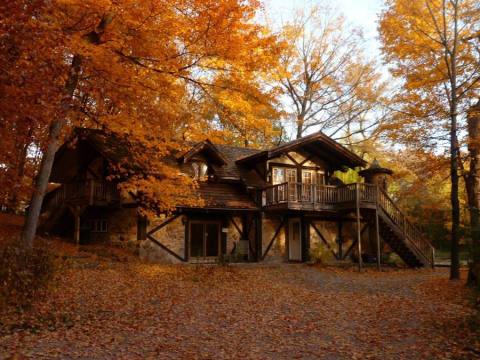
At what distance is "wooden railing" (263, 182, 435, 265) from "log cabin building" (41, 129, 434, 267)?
5 centimetres

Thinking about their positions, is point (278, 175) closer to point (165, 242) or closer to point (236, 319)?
point (165, 242)

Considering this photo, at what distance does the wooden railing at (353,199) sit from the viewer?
20.6 meters

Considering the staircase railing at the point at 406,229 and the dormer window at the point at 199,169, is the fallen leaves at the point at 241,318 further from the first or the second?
the dormer window at the point at 199,169

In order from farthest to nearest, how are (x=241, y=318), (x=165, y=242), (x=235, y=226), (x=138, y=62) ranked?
(x=235, y=226) < (x=165, y=242) < (x=138, y=62) < (x=241, y=318)

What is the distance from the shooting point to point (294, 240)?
23375 millimetres

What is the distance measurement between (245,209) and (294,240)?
3876 mm

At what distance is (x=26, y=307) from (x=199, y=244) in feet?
41.8

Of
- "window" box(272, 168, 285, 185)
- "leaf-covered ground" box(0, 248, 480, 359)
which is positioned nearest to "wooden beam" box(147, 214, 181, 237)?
"leaf-covered ground" box(0, 248, 480, 359)

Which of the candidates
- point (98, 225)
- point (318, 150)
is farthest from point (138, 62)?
point (318, 150)

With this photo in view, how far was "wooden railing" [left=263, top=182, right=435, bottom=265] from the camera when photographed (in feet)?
67.6

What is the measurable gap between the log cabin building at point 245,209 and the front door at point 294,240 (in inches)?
2.1

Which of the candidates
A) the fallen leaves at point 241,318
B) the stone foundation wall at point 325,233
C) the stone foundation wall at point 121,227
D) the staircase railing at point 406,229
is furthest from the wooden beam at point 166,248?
the staircase railing at point 406,229

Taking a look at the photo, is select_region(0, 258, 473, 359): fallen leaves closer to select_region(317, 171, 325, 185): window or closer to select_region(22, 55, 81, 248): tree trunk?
select_region(22, 55, 81, 248): tree trunk

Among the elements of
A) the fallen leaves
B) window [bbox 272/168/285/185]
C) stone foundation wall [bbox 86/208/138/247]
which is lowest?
the fallen leaves
